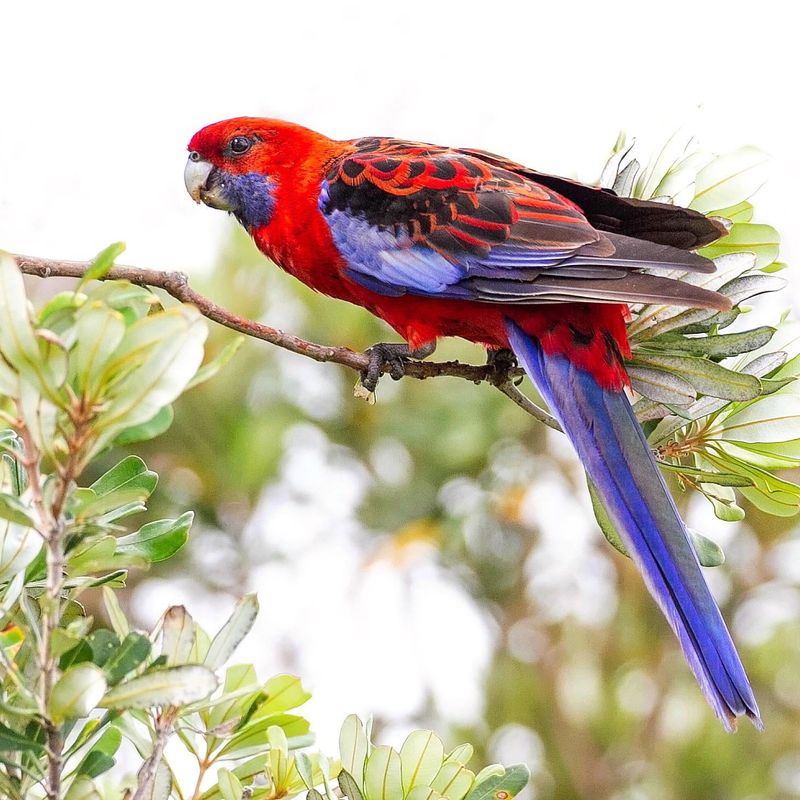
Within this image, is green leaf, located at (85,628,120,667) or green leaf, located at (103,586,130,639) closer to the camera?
green leaf, located at (85,628,120,667)

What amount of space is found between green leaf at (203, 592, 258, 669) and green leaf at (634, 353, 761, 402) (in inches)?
33.2

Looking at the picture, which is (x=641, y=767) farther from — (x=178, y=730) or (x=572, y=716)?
(x=178, y=730)

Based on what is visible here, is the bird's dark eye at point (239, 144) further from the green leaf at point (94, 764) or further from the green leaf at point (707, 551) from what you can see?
the green leaf at point (94, 764)

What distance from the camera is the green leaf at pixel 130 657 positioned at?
0.97 metres

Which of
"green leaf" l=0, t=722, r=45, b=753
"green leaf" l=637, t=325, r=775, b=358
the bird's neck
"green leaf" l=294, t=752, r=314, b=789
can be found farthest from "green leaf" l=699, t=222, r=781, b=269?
"green leaf" l=0, t=722, r=45, b=753

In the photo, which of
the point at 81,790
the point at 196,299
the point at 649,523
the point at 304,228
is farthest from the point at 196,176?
the point at 81,790

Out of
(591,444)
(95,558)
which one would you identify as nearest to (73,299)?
(95,558)

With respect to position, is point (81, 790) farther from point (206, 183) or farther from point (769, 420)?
point (206, 183)

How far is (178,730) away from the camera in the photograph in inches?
44.3

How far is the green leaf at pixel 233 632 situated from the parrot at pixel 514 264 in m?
0.84

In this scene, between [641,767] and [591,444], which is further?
[641,767]

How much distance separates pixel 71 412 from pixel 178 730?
1.32 feet

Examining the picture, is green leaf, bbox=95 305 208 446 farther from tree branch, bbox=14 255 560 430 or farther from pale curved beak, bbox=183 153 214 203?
pale curved beak, bbox=183 153 214 203

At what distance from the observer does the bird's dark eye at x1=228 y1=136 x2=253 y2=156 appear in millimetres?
2781
